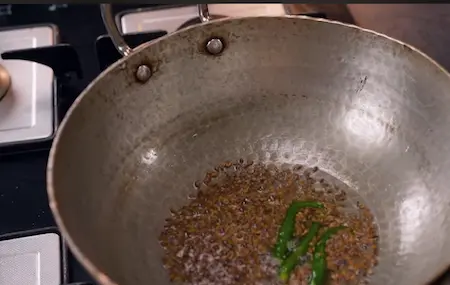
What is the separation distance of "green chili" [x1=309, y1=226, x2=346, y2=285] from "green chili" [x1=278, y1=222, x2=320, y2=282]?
0.04 feet

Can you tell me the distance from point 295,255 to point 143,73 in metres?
0.28

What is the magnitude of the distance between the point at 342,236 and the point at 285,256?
0.24 ft

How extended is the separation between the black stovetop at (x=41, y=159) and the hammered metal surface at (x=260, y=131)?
0.35 ft

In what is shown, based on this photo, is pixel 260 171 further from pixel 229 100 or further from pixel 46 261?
pixel 46 261

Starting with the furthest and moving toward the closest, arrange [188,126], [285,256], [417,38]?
[417,38]
[188,126]
[285,256]

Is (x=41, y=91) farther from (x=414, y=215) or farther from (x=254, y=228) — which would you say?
(x=414, y=215)

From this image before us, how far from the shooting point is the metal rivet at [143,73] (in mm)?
737

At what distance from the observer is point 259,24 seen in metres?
0.77

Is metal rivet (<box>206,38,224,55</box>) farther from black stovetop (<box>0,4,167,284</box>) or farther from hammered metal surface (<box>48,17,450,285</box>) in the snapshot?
black stovetop (<box>0,4,167,284</box>)

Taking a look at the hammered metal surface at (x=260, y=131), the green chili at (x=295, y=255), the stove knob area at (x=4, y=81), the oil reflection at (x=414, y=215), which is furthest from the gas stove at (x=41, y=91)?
the oil reflection at (x=414, y=215)

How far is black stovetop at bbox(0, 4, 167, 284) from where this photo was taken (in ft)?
2.50

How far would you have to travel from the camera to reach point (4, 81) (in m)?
0.89

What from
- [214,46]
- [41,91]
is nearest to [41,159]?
[41,91]

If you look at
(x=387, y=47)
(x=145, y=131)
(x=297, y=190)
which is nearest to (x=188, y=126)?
(x=145, y=131)
